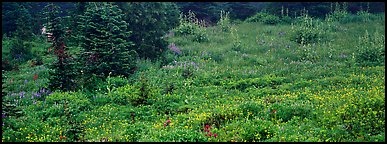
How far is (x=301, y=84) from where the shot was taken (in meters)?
10.6

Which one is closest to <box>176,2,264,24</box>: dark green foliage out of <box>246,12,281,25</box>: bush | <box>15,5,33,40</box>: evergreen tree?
<box>246,12,281,25</box>: bush

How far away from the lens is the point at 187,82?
36.9ft

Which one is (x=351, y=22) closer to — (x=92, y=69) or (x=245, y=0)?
(x=245, y=0)

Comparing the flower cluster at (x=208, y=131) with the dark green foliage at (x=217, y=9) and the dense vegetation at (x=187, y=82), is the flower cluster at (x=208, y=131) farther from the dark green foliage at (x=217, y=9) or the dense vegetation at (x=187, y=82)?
the dark green foliage at (x=217, y=9)

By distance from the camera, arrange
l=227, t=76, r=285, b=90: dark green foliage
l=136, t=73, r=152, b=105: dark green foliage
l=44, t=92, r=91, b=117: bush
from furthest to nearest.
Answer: l=227, t=76, r=285, b=90: dark green foliage → l=136, t=73, r=152, b=105: dark green foliage → l=44, t=92, r=91, b=117: bush

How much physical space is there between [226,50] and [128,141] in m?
8.42

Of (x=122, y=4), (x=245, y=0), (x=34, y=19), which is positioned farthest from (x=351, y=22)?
(x=34, y=19)

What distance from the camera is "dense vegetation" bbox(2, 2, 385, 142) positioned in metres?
7.70

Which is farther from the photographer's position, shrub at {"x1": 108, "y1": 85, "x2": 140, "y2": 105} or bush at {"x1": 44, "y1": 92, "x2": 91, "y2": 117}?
shrub at {"x1": 108, "y1": 85, "x2": 140, "y2": 105}

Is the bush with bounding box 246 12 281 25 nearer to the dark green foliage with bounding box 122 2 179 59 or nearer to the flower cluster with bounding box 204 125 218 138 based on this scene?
the dark green foliage with bounding box 122 2 179 59

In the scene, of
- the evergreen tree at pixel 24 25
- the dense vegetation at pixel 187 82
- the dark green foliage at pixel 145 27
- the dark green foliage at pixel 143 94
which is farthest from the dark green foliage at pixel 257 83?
the evergreen tree at pixel 24 25

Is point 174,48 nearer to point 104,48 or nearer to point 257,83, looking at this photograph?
point 104,48

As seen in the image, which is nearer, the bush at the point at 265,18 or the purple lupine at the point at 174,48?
the purple lupine at the point at 174,48

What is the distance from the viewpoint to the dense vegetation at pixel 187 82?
25.3 ft
